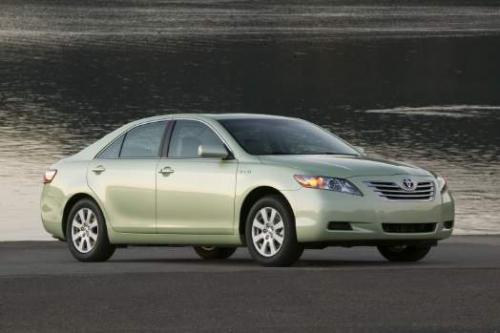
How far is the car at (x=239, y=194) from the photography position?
16.6 m

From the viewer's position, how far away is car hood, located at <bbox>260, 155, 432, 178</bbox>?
16.7 m

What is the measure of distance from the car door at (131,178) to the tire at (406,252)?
222 centimetres

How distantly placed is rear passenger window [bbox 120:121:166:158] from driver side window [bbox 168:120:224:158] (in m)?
0.16

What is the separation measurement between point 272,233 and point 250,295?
2.65 metres

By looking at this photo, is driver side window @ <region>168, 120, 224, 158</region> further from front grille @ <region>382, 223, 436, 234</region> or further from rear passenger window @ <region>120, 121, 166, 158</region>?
front grille @ <region>382, 223, 436, 234</region>

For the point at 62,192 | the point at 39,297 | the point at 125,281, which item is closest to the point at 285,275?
the point at 125,281

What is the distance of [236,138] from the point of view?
1753 cm

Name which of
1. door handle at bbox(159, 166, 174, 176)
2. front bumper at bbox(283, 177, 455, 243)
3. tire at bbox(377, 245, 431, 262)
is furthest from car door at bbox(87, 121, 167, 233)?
tire at bbox(377, 245, 431, 262)

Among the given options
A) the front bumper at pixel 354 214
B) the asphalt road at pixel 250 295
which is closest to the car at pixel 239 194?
the front bumper at pixel 354 214

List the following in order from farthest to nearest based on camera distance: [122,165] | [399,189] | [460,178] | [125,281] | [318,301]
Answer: [460,178] → [122,165] → [399,189] → [125,281] → [318,301]

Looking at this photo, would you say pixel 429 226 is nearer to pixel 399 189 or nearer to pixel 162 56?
pixel 399 189

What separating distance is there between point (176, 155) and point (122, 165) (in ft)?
1.92

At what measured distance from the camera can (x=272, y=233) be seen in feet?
54.7

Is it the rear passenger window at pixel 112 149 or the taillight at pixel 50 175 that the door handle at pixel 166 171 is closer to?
the rear passenger window at pixel 112 149
